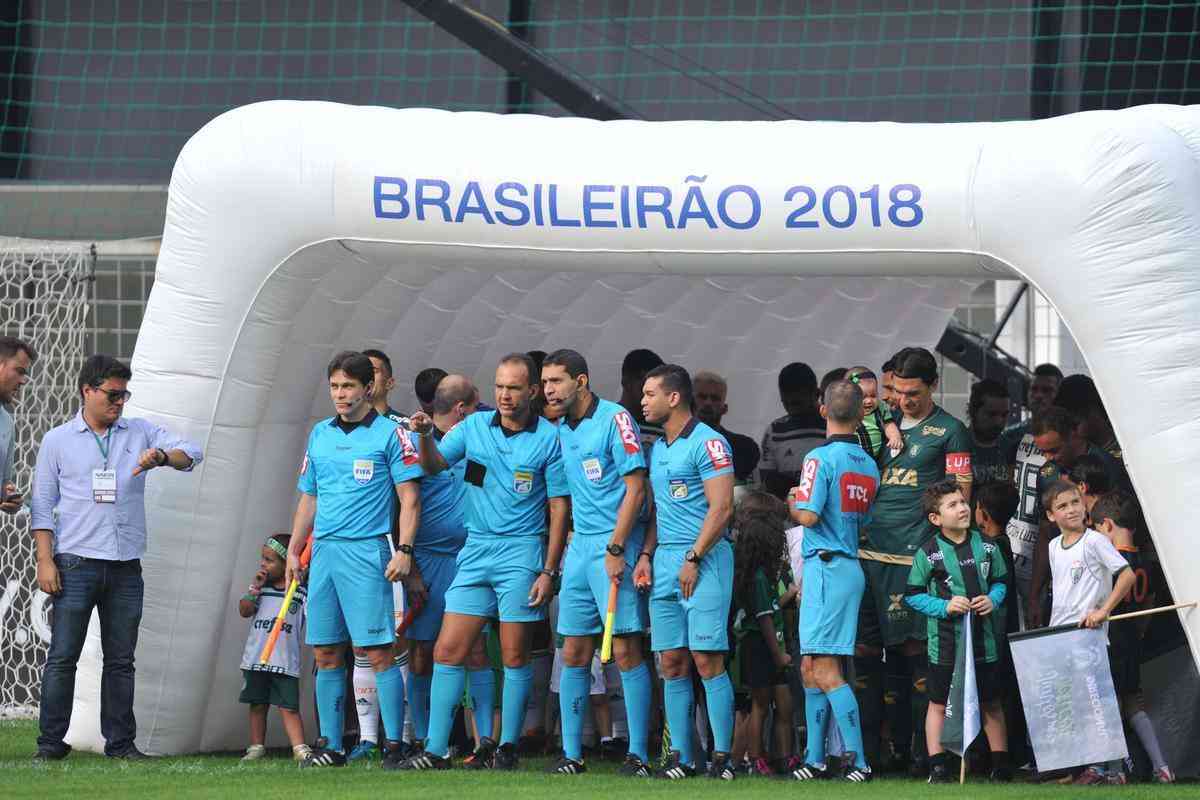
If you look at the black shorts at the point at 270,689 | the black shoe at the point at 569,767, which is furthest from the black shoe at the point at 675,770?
the black shorts at the point at 270,689

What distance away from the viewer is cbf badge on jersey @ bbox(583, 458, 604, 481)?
8.19 meters

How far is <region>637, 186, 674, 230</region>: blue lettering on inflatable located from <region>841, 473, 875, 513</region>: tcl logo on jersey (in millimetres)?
1246

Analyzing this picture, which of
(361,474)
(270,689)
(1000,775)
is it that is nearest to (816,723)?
(1000,775)

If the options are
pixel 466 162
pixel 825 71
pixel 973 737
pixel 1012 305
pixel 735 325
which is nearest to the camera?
pixel 973 737

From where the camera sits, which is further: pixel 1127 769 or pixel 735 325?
pixel 735 325

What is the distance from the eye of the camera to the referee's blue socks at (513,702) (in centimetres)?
820

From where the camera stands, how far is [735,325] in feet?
36.1

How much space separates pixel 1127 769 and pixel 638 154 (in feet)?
10.3

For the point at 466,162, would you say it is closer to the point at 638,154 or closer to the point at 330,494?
the point at 638,154

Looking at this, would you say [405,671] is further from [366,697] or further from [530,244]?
[530,244]

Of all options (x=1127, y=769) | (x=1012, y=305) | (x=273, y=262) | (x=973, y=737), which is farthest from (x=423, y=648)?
(x=1012, y=305)

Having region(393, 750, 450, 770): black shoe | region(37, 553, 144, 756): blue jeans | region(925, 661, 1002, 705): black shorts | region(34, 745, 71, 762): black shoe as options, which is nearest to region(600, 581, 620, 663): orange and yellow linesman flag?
region(393, 750, 450, 770): black shoe

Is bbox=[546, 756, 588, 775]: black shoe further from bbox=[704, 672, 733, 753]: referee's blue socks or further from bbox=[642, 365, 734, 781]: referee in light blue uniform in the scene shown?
bbox=[704, 672, 733, 753]: referee's blue socks

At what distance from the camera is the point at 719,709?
8.06 metres
